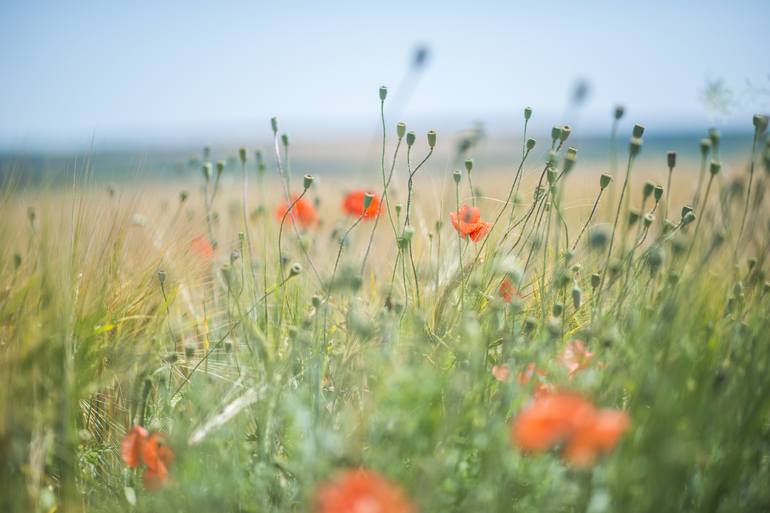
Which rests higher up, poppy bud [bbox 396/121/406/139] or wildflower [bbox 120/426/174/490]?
poppy bud [bbox 396/121/406/139]

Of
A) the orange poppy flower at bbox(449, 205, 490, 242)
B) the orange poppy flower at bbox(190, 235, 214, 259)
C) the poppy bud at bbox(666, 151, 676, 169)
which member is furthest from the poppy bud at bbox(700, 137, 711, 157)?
the orange poppy flower at bbox(190, 235, 214, 259)

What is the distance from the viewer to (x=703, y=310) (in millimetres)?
1390

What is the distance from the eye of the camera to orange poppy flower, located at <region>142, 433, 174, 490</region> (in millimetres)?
1148

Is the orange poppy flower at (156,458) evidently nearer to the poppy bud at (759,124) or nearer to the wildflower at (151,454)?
the wildflower at (151,454)

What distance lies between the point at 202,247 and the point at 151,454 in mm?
860

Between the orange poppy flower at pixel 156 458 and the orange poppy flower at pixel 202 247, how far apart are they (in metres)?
0.65

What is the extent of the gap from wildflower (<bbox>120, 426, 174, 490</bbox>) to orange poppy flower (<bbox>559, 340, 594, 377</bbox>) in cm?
75

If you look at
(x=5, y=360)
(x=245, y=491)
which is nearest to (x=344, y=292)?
(x=245, y=491)

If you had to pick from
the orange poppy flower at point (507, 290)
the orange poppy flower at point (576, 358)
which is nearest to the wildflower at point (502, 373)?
the orange poppy flower at point (576, 358)

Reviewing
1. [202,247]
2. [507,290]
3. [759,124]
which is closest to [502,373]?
[507,290]

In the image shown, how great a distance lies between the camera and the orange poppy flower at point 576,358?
50.1 inches

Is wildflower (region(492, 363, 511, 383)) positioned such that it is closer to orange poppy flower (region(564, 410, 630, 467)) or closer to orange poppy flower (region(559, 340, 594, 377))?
orange poppy flower (region(559, 340, 594, 377))

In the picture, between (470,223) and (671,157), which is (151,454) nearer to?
(470,223)

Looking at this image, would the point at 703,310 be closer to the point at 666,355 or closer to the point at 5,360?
the point at 666,355
